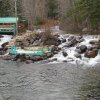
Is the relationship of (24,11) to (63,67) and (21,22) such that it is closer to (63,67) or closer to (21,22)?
(21,22)

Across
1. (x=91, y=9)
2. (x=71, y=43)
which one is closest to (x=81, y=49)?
(x=71, y=43)

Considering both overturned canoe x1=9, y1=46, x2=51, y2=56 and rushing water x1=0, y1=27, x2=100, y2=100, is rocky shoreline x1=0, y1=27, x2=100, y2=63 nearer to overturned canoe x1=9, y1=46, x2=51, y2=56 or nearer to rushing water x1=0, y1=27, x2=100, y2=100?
overturned canoe x1=9, y1=46, x2=51, y2=56

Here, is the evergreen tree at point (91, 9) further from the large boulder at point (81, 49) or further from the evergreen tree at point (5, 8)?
the evergreen tree at point (5, 8)

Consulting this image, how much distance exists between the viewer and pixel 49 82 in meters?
29.8

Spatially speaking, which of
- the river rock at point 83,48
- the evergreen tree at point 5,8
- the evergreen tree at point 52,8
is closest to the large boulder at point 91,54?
the river rock at point 83,48

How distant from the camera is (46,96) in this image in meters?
25.7

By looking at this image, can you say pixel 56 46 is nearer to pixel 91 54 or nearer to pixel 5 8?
pixel 91 54

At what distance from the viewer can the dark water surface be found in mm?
25812

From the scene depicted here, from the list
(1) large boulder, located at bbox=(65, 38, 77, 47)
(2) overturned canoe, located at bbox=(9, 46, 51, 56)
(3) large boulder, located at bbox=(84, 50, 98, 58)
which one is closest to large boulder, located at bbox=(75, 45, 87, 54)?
(3) large boulder, located at bbox=(84, 50, 98, 58)

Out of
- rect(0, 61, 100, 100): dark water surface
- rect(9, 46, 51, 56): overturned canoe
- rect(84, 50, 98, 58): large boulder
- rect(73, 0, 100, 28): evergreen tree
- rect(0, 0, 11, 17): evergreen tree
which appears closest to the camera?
rect(0, 61, 100, 100): dark water surface

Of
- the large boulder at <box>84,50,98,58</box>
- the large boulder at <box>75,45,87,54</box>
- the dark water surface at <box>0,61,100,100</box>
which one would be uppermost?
the large boulder at <box>75,45,87,54</box>

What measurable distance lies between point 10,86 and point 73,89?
4.93 meters

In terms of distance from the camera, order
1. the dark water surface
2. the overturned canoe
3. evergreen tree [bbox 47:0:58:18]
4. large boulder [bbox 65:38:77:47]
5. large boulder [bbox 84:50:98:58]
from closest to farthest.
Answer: the dark water surface < large boulder [bbox 84:50:98:58] < the overturned canoe < large boulder [bbox 65:38:77:47] < evergreen tree [bbox 47:0:58:18]

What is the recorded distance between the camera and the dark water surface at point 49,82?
2581 cm
